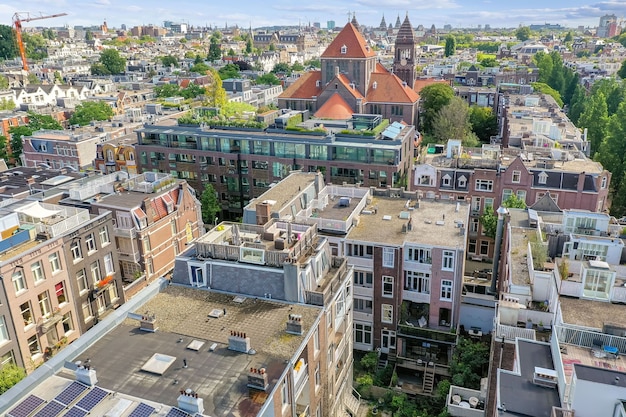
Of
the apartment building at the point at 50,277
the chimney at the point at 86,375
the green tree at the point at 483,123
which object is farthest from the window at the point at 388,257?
the green tree at the point at 483,123

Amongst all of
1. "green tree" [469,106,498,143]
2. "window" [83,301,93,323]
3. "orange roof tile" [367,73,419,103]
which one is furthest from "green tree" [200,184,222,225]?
"green tree" [469,106,498,143]

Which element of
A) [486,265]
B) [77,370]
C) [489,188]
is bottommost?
[486,265]

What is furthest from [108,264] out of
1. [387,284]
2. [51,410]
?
[387,284]

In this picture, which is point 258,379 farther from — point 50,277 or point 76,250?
point 76,250

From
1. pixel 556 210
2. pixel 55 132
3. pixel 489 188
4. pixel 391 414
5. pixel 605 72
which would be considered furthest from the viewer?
pixel 605 72

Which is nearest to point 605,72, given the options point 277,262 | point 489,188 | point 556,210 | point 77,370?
point 489,188

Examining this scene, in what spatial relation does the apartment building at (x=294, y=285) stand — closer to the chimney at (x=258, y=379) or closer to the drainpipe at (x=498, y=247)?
the chimney at (x=258, y=379)

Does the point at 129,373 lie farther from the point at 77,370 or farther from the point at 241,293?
the point at 241,293

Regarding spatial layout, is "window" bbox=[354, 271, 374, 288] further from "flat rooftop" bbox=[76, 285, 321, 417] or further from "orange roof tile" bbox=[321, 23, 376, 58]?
"orange roof tile" bbox=[321, 23, 376, 58]
